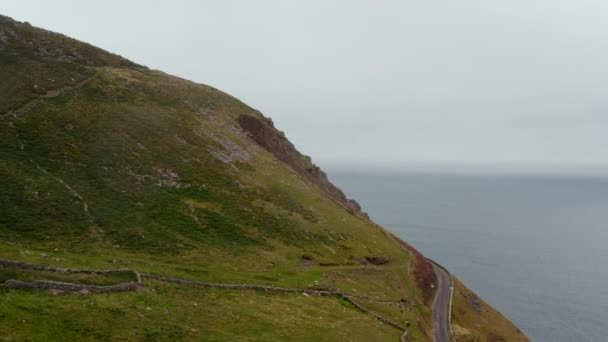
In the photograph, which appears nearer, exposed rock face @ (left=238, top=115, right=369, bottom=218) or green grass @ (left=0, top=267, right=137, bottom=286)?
green grass @ (left=0, top=267, right=137, bottom=286)

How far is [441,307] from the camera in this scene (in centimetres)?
6719

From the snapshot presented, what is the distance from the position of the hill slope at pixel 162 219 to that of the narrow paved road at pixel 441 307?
7.21 feet

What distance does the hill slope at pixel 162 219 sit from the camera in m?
33.0

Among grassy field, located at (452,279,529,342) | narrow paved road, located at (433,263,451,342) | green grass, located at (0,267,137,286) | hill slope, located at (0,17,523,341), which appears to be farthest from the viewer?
grassy field, located at (452,279,529,342)

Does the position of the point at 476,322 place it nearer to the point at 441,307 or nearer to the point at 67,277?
the point at 441,307

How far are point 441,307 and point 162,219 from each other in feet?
148

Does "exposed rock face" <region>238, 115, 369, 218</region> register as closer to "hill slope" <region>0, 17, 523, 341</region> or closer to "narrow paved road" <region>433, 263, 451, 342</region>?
"hill slope" <region>0, 17, 523, 341</region>

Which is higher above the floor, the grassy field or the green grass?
the grassy field

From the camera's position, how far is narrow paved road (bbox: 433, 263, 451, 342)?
57.2m

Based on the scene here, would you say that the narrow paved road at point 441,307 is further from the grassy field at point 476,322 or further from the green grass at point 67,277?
Answer: the green grass at point 67,277

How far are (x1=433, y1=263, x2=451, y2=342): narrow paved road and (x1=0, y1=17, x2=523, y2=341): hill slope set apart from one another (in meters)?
2.20

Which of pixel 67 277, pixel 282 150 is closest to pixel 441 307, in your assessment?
pixel 282 150

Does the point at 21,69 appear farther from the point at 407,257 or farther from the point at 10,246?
the point at 407,257

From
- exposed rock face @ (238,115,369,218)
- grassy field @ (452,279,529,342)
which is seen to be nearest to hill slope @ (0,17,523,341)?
exposed rock face @ (238,115,369,218)
